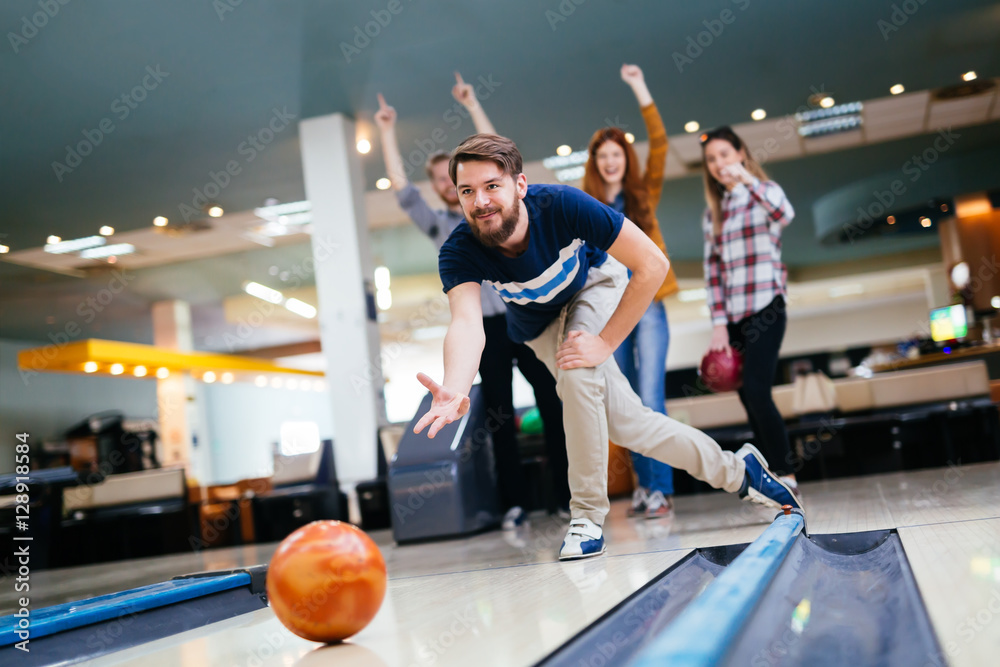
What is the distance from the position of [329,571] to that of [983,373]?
14.1 feet

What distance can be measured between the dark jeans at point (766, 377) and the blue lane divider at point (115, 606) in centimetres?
176

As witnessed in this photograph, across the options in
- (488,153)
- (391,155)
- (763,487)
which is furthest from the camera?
(391,155)

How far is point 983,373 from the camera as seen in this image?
4.48 m

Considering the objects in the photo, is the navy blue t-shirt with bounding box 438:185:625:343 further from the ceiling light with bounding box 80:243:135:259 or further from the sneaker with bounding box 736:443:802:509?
the ceiling light with bounding box 80:243:135:259

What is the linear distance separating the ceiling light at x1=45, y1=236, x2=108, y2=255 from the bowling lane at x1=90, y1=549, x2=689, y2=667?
6756 mm

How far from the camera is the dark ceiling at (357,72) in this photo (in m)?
4.57

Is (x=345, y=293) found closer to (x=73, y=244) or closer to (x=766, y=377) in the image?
(x=766, y=377)

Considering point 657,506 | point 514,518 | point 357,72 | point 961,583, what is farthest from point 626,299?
point 357,72

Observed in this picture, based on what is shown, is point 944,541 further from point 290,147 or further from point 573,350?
point 290,147

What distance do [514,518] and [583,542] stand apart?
5.18 ft

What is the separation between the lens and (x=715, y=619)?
89cm

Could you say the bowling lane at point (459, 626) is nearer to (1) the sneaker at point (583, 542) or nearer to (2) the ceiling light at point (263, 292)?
(1) the sneaker at point (583, 542)

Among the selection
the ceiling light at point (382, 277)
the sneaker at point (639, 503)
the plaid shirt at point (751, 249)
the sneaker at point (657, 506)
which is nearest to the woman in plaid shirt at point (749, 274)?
the plaid shirt at point (751, 249)

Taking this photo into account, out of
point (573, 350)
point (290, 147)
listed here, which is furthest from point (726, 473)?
point (290, 147)
